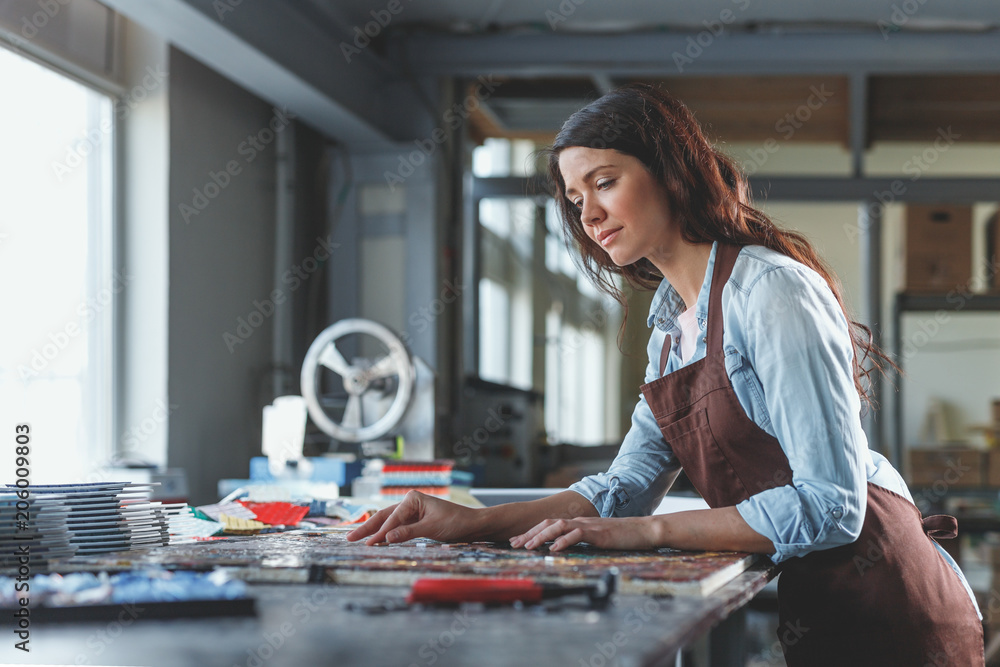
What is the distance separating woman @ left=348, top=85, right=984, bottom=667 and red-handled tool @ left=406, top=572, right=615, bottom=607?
27 centimetres

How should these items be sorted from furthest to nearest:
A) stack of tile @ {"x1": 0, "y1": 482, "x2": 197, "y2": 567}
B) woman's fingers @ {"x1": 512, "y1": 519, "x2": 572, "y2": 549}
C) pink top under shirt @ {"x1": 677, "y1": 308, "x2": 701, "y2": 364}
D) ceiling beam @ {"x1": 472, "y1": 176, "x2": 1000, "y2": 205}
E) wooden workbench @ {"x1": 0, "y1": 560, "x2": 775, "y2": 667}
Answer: ceiling beam @ {"x1": 472, "y1": 176, "x2": 1000, "y2": 205}
pink top under shirt @ {"x1": 677, "y1": 308, "x2": 701, "y2": 364}
woman's fingers @ {"x1": 512, "y1": 519, "x2": 572, "y2": 549}
stack of tile @ {"x1": 0, "y1": 482, "x2": 197, "y2": 567}
wooden workbench @ {"x1": 0, "y1": 560, "x2": 775, "y2": 667}

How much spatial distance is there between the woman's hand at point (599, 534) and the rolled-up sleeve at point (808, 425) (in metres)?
0.12

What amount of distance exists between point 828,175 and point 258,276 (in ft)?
9.01

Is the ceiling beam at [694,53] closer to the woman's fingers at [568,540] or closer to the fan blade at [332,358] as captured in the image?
the fan blade at [332,358]

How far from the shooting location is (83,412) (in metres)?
3.42

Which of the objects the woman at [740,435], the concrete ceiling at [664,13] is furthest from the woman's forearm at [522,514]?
the concrete ceiling at [664,13]

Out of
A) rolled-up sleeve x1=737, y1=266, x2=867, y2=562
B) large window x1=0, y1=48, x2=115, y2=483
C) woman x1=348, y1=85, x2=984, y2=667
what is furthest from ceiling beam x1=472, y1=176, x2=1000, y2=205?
rolled-up sleeve x1=737, y1=266, x2=867, y2=562

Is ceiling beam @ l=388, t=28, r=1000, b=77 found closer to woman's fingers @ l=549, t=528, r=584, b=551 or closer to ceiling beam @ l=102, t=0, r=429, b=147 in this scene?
ceiling beam @ l=102, t=0, r=429, b=147

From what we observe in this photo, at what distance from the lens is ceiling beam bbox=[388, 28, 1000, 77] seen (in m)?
4.45

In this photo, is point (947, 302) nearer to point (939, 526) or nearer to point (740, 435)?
point (939, 526)

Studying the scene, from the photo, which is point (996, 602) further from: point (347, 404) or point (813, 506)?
point (813, 506)

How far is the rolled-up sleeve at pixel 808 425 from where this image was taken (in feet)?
3.59

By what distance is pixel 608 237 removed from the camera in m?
1.35

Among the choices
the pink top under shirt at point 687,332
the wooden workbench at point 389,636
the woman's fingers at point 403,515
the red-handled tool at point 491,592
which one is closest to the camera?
the wooden workbench at point 389,636
